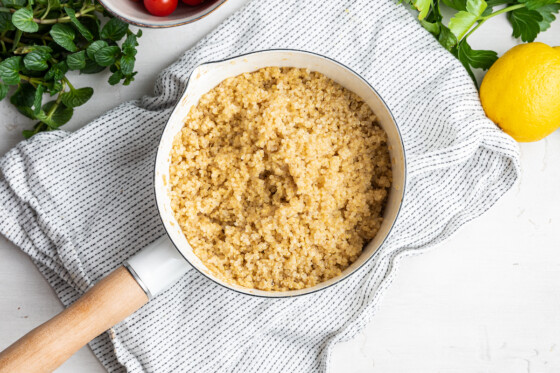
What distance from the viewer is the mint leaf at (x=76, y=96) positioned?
1116mm

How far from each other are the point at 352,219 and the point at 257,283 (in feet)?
0.69

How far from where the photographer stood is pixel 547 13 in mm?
1165

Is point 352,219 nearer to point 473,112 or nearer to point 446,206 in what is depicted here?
point 446,206

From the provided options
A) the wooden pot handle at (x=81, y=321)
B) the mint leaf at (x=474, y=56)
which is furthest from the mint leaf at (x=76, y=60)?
the mint leaf at (x=474, y=56)

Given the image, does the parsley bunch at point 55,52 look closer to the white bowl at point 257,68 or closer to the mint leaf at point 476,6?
the white bowl at point 257,68

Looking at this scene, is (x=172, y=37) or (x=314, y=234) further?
(x=172, y=37)

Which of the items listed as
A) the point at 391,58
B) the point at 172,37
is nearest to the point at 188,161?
the point at 172,37

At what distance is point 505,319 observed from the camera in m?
1.20

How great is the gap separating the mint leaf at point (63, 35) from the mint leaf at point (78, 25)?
0.07 feet

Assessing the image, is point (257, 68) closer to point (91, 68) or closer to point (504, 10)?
point (91, 68)

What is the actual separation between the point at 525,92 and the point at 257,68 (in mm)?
530

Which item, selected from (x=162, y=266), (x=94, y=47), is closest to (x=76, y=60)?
(x=94, y=47)

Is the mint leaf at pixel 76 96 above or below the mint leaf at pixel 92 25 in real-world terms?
below

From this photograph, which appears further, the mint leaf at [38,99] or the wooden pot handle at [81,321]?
the mint leaf at [38,99]
